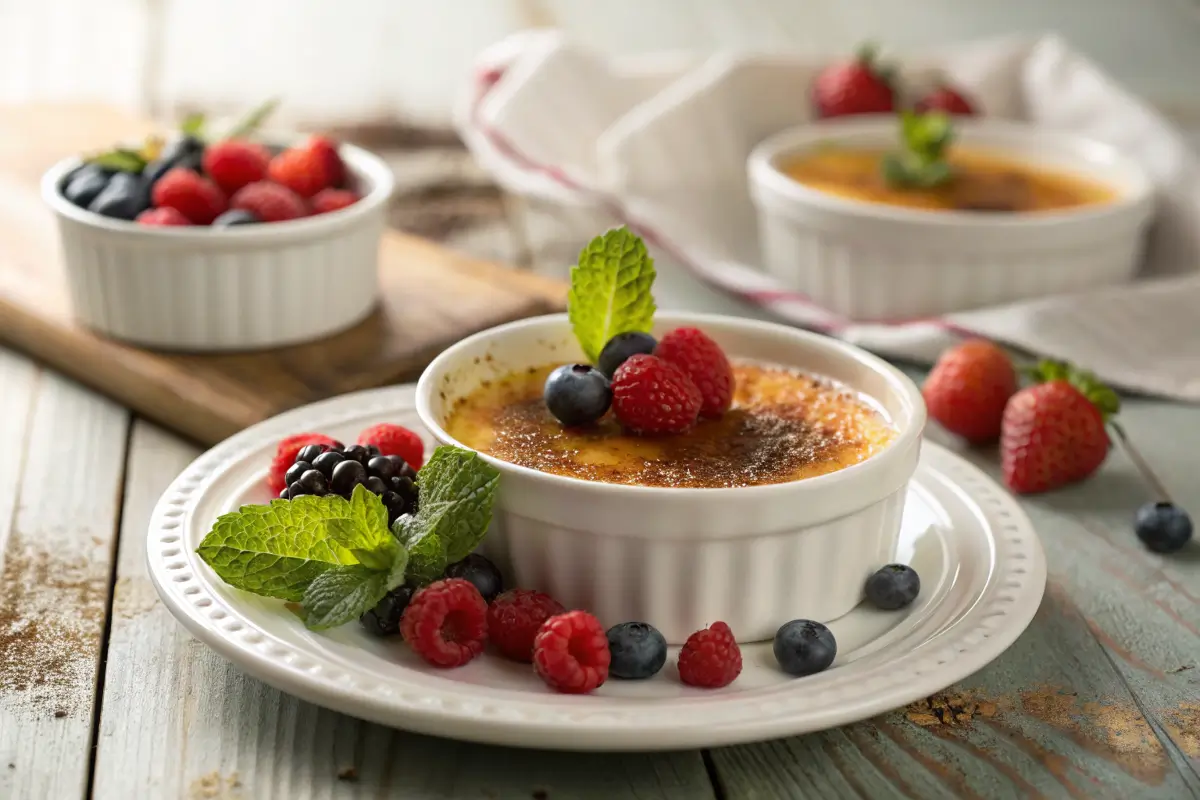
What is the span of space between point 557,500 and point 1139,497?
1100mm

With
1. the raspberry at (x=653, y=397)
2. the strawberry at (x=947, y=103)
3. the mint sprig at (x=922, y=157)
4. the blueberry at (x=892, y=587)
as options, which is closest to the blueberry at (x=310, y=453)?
the raspberry at (x=653, y=397)

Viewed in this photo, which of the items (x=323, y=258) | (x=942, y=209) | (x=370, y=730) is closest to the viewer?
(x=370, y=730)

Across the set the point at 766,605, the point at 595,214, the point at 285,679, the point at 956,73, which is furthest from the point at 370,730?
the point at 956,73

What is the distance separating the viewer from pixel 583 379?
183cm

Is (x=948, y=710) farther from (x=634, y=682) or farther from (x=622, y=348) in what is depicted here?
(x=622, y=348)

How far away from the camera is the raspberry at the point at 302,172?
2.81m

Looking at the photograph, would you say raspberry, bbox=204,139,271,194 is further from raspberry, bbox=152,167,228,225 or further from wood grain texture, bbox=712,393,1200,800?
wood grain texture, bbox=712,393,1200,800

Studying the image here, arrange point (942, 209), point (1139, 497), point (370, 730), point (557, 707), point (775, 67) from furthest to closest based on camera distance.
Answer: point (775, 67) < point (942, 209) < point (1139, 497) < point (370, 730) < point (557, 707)

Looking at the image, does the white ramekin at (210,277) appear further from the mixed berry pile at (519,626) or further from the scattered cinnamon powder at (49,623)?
the mixed berry pile at (519,626)

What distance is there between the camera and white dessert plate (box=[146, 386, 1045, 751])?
144 centimetres

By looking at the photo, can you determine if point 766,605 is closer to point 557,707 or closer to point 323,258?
point 557,707

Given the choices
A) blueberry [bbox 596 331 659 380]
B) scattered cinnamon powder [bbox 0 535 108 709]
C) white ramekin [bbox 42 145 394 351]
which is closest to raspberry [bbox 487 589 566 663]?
blueberry [bbox 596 331 659 380]

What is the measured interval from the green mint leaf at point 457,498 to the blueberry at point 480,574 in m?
0.05

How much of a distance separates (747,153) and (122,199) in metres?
1.50
